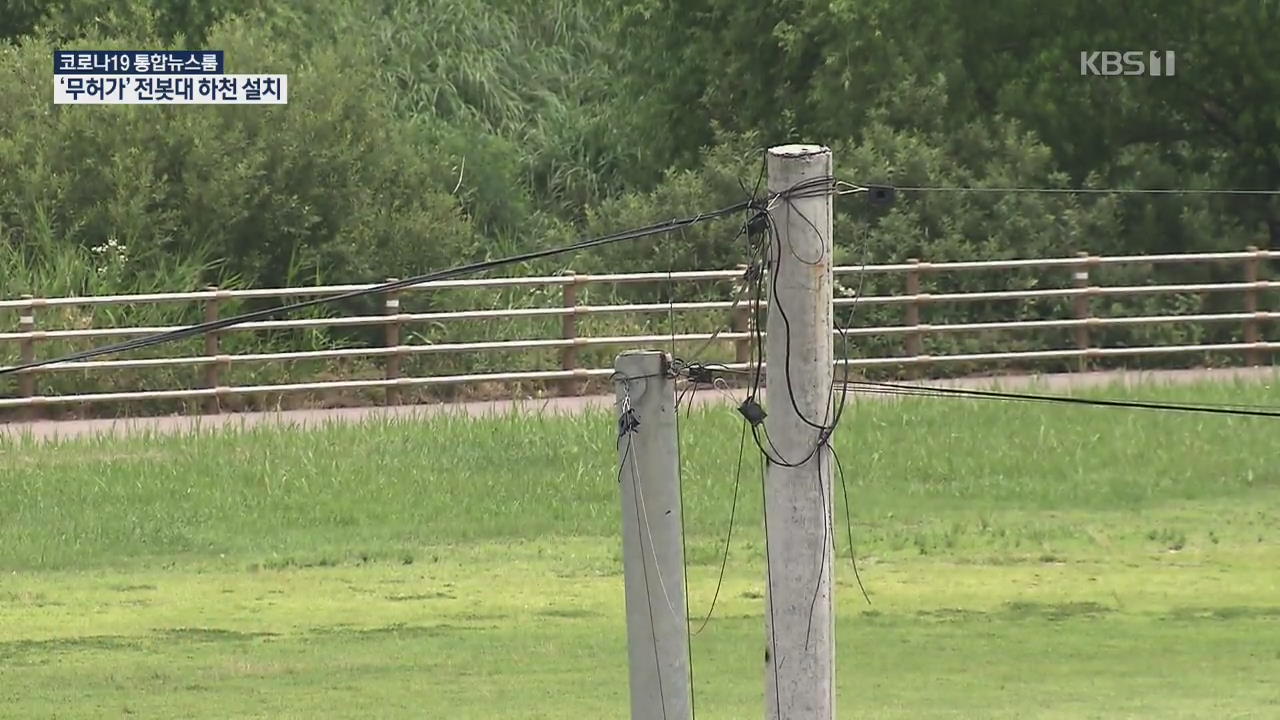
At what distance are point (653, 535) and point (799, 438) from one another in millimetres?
558

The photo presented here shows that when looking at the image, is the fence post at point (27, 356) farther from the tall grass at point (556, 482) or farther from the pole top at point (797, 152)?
the pole top at point (797, 152)

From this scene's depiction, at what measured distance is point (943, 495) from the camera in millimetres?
16828

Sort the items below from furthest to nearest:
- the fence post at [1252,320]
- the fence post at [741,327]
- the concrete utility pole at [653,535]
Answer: the fence post at [1252,320]
the fence post at [741,327]
the concrete utility pole at [653,535]

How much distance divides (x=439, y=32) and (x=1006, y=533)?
2814cm

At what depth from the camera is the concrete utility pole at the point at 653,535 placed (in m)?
6.50

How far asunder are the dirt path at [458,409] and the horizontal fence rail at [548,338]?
0.25 meters

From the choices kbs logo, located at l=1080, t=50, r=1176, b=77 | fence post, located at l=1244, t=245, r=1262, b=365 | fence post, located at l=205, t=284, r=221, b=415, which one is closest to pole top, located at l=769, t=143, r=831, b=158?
fence post, located at l=205, t=284, r=221, b=415

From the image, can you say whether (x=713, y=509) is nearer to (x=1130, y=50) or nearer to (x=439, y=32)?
(x=1130, y=50)

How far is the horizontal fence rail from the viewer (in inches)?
807
